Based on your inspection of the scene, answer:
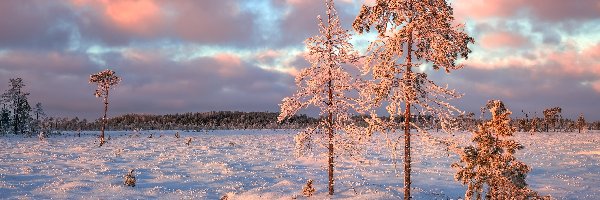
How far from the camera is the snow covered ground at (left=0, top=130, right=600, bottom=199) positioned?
79.3ft

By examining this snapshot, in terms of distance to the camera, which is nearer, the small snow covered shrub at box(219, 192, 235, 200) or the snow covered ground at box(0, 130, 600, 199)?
the small snow covered shrub at box(219, 192, 235, 200)

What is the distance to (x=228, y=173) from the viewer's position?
2938cm

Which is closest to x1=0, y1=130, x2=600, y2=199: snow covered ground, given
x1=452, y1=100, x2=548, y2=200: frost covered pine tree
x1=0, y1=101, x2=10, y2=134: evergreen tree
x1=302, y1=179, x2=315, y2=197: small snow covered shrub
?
x1=302, y1=179, x2=315, y2=197: small snow covered shrub

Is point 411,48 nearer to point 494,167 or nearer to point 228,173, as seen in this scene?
point 494,167

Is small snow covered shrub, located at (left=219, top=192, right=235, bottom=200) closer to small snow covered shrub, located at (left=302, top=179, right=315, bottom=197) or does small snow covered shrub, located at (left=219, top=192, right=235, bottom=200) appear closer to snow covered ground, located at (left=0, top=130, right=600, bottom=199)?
snow covered ground, located at (left=0, top=130, right=600, bottom=199)

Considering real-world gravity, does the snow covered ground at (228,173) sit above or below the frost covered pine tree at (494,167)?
below

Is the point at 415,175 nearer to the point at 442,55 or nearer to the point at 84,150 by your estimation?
the point at 442,55

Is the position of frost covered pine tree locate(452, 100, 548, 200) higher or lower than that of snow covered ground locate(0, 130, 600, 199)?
higher

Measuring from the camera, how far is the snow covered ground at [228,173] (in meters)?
24.2

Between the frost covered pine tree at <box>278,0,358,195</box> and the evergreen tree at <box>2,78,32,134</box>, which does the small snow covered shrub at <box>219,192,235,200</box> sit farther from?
the evergreen tree at <box>2,78,32,134</box>

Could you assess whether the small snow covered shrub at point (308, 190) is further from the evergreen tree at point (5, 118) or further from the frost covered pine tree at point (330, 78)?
the evergreen tree at point (5, 118)

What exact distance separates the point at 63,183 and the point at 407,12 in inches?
710

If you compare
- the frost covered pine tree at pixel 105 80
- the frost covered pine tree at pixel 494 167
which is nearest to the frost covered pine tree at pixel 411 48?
the frost covered pine tree at pixel 494 167

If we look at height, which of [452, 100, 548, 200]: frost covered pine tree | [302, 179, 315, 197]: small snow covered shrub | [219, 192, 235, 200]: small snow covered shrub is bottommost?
[219, 192, 235, 200]: small snow covered shrub
